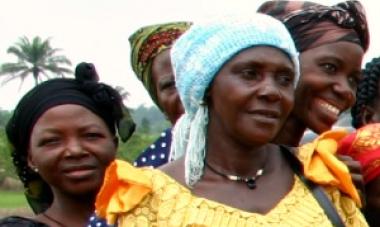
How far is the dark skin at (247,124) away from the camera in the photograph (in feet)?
8.09

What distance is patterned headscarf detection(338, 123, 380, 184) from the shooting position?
2748 millimetres

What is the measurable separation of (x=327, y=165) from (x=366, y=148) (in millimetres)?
297

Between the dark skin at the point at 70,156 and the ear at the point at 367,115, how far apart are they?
1.04 m

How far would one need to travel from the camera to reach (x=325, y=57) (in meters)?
2.98

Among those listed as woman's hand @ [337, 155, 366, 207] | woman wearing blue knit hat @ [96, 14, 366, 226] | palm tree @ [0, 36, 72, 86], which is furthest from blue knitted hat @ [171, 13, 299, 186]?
palm tree @ [0, 36, 72, 86]

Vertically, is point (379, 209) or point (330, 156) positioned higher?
point (330, 156)

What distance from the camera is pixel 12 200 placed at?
30547 millimetres

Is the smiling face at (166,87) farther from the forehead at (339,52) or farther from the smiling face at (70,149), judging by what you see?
the forehead at (339,52)

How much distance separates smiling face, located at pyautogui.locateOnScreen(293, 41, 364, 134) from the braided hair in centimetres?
10

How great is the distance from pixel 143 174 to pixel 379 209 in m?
0.86

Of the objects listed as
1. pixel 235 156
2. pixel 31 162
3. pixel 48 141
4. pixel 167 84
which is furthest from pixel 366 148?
pixel 31 162

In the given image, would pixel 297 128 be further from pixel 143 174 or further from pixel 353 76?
pixel 143 174

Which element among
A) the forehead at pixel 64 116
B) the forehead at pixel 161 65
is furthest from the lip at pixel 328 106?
the forehead at pixel 64 116

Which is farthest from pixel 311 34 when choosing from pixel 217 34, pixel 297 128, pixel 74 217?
pixel 74 217
